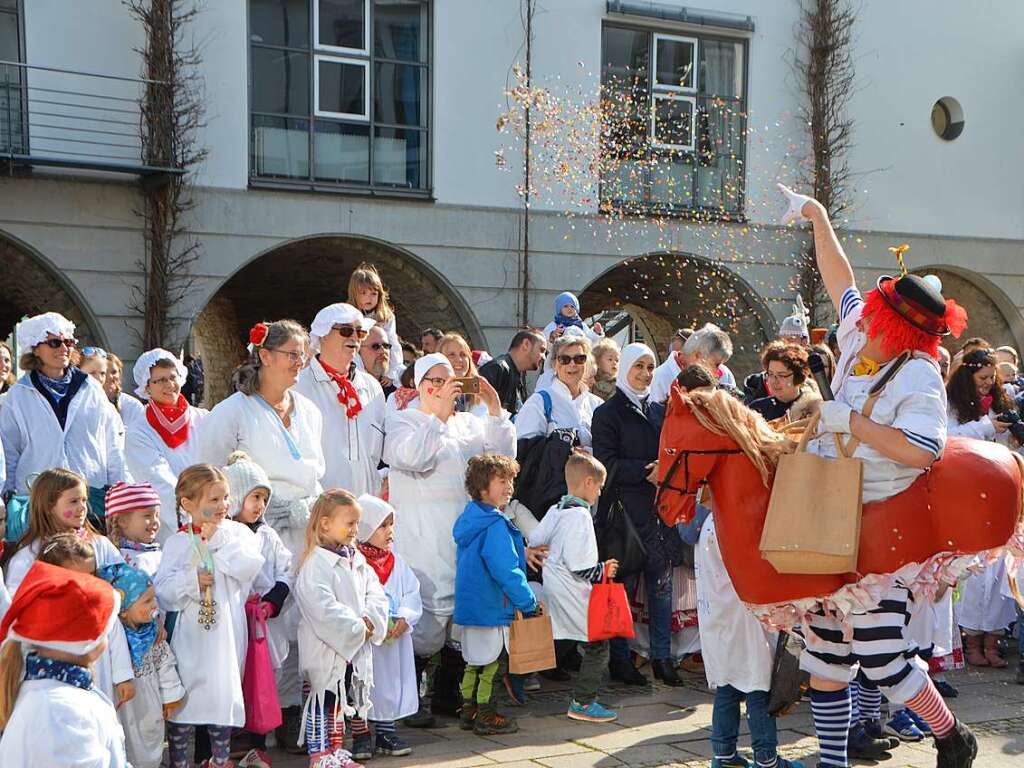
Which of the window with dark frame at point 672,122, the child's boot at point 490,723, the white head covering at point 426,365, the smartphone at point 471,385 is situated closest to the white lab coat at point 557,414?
the smartphone at point 471,385

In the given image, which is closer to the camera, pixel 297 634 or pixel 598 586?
pixel 297 634

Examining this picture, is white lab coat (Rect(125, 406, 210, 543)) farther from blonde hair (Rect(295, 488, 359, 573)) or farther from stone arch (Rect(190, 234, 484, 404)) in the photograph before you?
stone arch (Rect(190, 234, 484, 404))

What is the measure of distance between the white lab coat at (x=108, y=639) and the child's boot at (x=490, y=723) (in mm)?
1928

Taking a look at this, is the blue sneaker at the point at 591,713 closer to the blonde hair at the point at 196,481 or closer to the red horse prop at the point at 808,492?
the red horse prop at the point at 808,492

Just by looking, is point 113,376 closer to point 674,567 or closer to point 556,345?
point 556,345

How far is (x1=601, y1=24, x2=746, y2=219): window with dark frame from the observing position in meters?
16.1

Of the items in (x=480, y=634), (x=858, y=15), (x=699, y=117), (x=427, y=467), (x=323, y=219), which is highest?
(x=858, y=15)

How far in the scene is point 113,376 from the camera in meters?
8.66

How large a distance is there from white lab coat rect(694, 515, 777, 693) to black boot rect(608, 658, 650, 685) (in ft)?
5.26

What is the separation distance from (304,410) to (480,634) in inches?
56.9

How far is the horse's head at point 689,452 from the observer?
16.7ft

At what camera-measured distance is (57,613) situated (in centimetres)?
403

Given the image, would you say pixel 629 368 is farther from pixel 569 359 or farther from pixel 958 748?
pixel 958 748

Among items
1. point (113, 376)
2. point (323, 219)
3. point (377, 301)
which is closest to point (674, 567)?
point (377, 301)
